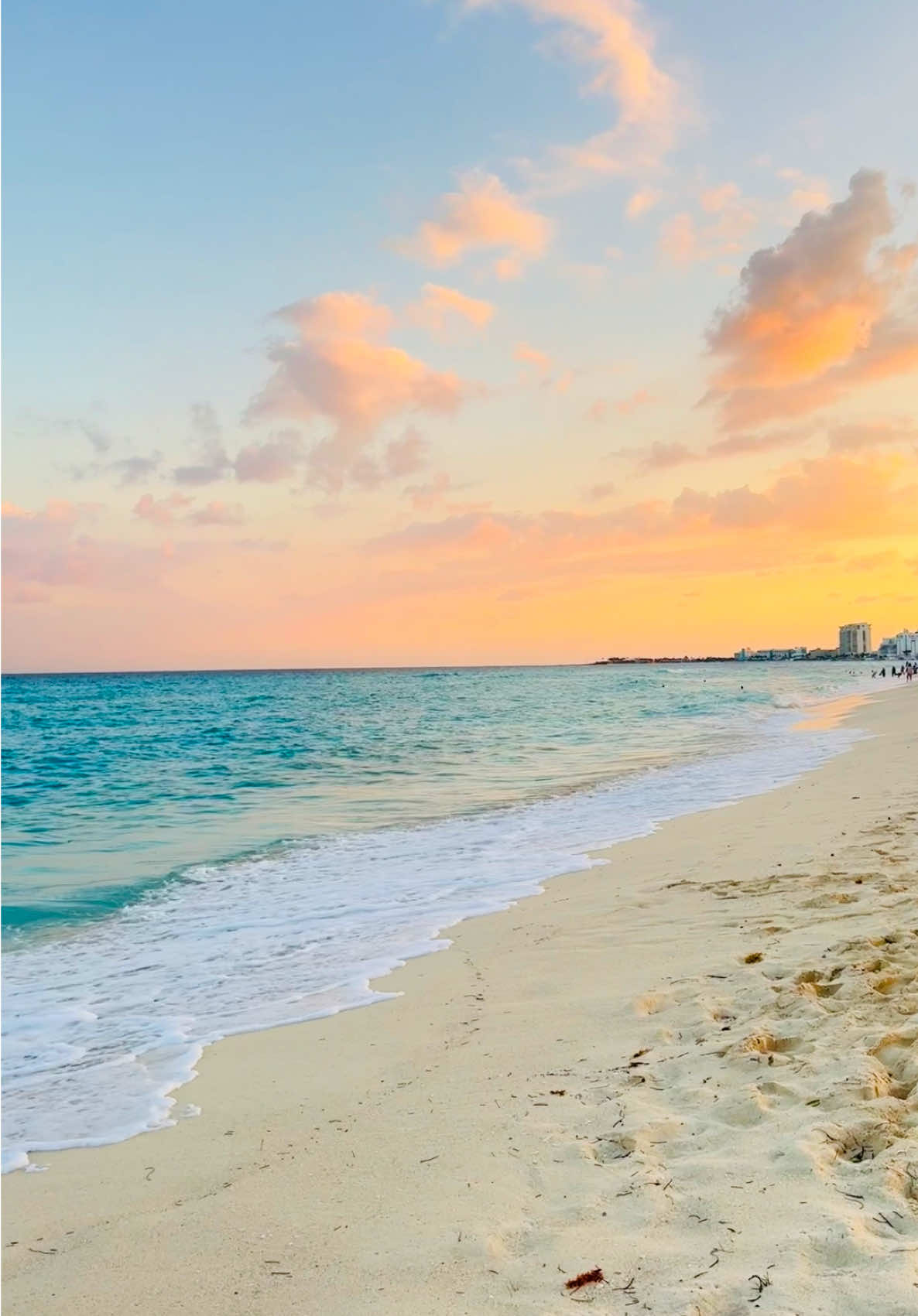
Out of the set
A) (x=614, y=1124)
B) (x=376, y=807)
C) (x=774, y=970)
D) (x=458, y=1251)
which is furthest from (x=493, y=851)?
(x=458, y=1251)

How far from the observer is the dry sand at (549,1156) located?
2697mm

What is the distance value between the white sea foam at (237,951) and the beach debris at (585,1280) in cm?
261

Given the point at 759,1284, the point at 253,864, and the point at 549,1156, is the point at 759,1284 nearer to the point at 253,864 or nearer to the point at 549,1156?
the point at 549,1156

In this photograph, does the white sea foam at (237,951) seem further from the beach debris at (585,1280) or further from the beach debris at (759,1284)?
the beach debris at (759,1284)

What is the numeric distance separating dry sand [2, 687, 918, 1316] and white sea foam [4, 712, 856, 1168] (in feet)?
1.39

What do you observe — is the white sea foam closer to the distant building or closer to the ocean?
the ocean

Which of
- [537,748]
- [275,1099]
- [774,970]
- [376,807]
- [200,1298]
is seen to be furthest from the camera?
[537,748]

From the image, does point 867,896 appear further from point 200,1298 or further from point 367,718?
point 367,718

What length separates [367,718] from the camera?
4375cm

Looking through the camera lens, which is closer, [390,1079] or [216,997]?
[390,1079]

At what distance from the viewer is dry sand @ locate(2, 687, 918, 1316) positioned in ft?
8.85

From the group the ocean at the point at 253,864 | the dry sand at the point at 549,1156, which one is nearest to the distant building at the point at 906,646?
the ocean at the point at 253,864

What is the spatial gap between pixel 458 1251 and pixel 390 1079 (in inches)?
67.0

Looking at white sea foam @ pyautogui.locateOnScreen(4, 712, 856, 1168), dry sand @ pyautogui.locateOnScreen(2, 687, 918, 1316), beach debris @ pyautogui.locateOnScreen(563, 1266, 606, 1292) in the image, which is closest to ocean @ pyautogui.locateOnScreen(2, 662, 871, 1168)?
white sea foam @ pyautogui.locateOnScreen(4, 712, 856, 1168)
